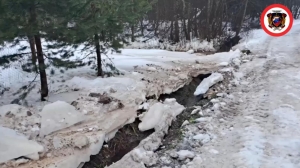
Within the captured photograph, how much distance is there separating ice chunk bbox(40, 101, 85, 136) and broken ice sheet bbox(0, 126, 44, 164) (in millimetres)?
445

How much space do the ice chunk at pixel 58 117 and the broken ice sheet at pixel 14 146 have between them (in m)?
0.44

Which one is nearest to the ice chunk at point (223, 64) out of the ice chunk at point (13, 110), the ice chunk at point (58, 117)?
the ice chunk at point (58, 117)

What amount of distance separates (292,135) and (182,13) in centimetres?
1575

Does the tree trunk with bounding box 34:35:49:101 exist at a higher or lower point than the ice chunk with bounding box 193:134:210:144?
higher

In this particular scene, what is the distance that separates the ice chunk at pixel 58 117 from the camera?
4.82m

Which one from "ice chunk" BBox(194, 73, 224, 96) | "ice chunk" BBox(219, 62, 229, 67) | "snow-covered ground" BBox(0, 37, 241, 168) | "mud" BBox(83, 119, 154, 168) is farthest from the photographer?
"ice chunk" BBox(219, 62, 229, 67)

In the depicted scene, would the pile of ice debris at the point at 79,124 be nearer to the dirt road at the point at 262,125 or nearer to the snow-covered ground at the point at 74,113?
the snow-covered ground at the point at 74,113

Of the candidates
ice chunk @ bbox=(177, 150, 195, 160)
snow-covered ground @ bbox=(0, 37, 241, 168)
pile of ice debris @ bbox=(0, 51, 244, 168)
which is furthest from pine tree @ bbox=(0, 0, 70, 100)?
ice chunk @ bbox=(177, 150, 195, 160)

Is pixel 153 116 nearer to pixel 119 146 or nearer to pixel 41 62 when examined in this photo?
pixel 119 146

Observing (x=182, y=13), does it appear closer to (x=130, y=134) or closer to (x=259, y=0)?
(x=259, y=0)

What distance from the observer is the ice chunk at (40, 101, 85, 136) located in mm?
4820

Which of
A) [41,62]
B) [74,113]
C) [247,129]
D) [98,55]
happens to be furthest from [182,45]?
[74,113]

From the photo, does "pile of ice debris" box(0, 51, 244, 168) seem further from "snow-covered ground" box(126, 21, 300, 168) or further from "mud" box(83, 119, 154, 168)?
"snow-covered ground" box(126, 21, 300, 168)

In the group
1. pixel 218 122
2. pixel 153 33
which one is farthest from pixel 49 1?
pixel 153 33
